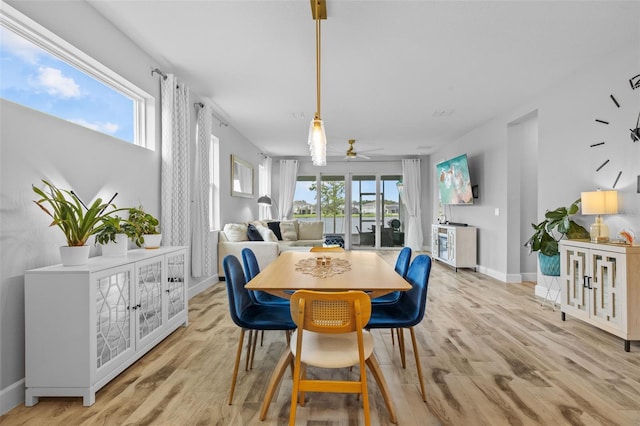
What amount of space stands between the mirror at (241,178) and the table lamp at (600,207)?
515 centimetres

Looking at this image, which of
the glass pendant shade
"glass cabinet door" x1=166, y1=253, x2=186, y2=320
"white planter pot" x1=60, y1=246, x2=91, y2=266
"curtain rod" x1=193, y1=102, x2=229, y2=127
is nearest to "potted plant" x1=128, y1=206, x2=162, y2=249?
"glass cabinet door" x1=166, y1=253, x2=186, y2=320

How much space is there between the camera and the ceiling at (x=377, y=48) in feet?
8.59

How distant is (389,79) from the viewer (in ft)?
13.1

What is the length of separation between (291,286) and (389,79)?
10.2 ft

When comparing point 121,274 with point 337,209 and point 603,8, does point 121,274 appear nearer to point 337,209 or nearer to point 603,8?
point 603,8

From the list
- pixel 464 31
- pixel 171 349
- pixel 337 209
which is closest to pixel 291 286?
pixel 171 349

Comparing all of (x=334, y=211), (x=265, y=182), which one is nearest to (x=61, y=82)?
(x=265, y=182)

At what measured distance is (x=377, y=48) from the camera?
10.6 ft

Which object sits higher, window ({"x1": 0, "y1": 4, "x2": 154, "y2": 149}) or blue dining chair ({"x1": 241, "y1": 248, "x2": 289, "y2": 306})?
window ({"x1": 0, "y1": 4, "x2": 154, "y2": 149})

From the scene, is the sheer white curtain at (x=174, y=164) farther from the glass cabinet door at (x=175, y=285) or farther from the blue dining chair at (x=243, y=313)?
the blue dining chair at (x=243, y=313)

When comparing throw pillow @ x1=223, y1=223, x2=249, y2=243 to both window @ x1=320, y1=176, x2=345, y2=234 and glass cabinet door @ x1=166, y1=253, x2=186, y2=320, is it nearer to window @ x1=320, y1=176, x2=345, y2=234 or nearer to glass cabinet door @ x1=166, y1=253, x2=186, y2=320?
glass cabinet door @ x1=166, y1=253, x2=186, y2=320

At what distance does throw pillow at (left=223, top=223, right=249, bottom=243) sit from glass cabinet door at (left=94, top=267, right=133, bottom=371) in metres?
3.14

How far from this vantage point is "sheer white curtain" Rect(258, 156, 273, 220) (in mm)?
8688

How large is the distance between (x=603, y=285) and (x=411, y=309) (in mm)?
2071
